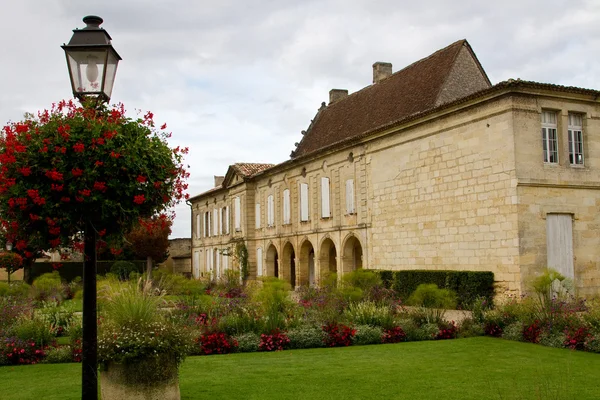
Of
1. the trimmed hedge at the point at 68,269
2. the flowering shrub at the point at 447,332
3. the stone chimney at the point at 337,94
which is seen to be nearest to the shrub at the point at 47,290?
the flowering shrub at the point at 447,332

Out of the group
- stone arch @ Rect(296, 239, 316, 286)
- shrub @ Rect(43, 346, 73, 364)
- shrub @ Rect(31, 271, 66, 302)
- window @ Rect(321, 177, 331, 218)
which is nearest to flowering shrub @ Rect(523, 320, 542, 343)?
shrub @ Rect(43, 346, 73, 364)

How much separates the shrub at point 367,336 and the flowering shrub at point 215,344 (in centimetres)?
221

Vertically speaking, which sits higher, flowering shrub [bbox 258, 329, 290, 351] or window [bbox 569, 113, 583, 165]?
window [bbox 569, 113, 583, 165]

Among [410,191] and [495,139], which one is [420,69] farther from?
[495,139]

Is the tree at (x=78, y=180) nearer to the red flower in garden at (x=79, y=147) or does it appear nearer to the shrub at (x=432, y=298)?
the red flower in garden at (x=79, y=147)

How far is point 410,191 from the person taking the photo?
64.5ft

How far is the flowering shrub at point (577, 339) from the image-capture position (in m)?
10.1

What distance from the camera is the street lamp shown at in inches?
217

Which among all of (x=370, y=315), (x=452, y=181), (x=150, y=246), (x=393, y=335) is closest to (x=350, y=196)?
(x=452, y=181)

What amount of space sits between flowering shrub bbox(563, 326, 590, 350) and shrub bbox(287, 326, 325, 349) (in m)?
4.00

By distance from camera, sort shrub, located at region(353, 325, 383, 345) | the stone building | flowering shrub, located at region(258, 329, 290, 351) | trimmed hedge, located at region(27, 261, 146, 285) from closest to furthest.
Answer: flowering shrub, located at region(258, 329, 290, 351), shrub, located at region(353, 325, 383, 345), the stone building, trimmed hedge, located at region(27, 261, 146, 285)

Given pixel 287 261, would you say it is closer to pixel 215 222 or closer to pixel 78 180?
pixel 215 222

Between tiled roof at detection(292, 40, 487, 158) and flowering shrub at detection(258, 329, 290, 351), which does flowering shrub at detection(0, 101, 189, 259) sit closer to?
flowering shrub at detection(258, 329, 290, 351)

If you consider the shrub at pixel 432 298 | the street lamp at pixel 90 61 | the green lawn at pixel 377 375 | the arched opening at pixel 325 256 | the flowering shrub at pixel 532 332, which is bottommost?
the green lawn at pixel 377 375
